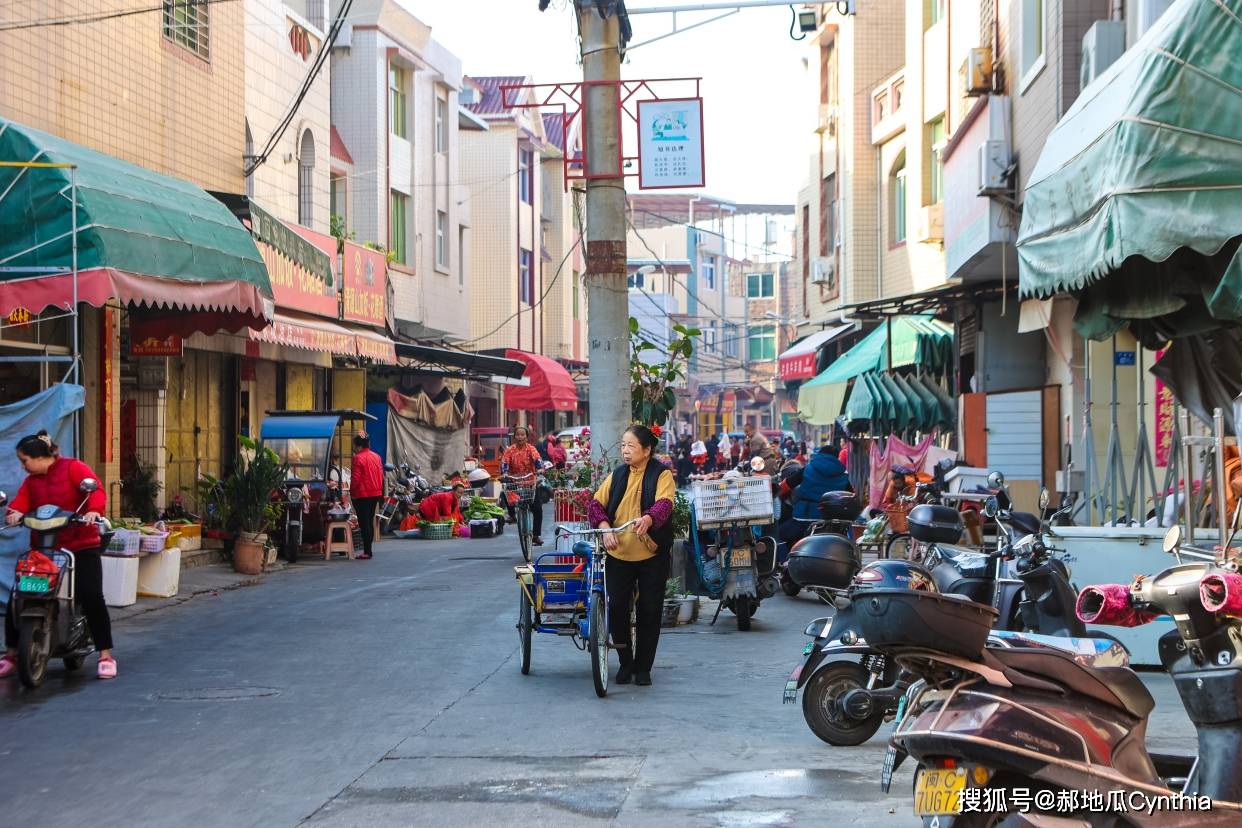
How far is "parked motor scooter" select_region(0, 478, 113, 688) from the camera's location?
1020 cm

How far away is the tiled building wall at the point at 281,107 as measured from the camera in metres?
24.0

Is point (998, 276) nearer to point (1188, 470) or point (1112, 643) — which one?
point (1188, 470)

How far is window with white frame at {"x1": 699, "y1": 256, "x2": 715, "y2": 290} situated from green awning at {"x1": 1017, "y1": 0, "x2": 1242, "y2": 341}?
7475cm

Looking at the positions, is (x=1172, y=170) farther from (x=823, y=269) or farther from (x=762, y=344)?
(x=762, y=344)

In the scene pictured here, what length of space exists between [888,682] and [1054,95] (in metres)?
9.88

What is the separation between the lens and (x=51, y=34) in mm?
16047

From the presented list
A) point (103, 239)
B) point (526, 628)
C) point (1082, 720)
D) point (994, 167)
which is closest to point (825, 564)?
point (1082, 720)

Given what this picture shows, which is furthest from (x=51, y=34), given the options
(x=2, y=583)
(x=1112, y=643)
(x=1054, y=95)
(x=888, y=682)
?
(x=1112, y=643)

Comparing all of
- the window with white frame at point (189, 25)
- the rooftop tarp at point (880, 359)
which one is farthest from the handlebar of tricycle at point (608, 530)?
the rooftop tarp at point (880, 359)

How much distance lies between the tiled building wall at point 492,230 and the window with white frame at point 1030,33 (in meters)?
30.8

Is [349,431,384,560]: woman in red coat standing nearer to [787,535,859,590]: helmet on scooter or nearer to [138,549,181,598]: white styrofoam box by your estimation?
[138,549,181,598]: white styrofoam box

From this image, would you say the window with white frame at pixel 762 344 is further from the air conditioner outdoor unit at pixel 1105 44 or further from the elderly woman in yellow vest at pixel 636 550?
the elderly woman in yellow vest at pixel 636 550

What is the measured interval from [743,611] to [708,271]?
7288 centimetres

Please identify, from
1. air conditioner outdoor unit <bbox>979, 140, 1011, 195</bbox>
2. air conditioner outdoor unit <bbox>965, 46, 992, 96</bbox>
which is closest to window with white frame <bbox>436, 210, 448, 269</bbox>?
air conditioner outdoor unit <bbox>965, 46, 992, 96</bbox>
